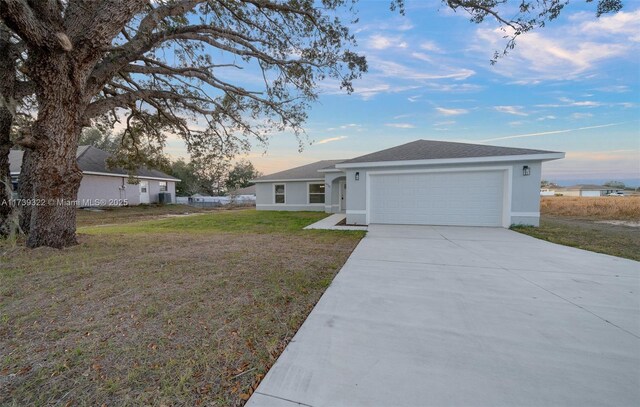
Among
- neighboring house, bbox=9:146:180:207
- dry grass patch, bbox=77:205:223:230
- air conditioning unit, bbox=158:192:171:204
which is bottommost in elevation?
dry grass patch, bbox=77:205:223:230

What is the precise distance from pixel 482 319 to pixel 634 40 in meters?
7.86

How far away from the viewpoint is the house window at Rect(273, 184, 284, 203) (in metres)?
17.8

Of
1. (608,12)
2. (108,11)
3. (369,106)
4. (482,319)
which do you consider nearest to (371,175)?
(369,106)

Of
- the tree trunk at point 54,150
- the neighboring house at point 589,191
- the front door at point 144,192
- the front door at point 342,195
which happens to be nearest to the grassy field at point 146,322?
the tree trunk at point 54,150

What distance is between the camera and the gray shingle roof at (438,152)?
29.2ft

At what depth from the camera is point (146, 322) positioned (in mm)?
2609

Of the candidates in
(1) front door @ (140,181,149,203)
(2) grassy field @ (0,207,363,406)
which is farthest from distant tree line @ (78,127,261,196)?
(2) grassy field @ (0,207,363,406)

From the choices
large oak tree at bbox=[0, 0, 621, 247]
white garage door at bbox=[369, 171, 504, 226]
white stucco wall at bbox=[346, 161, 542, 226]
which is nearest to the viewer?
large oak tree at bbox=[0, 0, 621, 247]

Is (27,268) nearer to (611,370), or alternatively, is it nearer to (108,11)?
(108,11)

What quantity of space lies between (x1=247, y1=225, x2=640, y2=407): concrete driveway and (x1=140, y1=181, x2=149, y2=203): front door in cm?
2303

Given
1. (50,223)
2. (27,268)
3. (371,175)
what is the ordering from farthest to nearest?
(371,175) → (50,223) → (27,268)

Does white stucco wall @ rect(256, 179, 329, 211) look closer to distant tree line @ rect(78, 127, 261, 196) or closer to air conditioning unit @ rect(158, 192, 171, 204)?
distant tree line @ rect(78, 127, 261, 196)

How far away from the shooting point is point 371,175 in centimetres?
1020

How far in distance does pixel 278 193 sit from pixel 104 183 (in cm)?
1246
